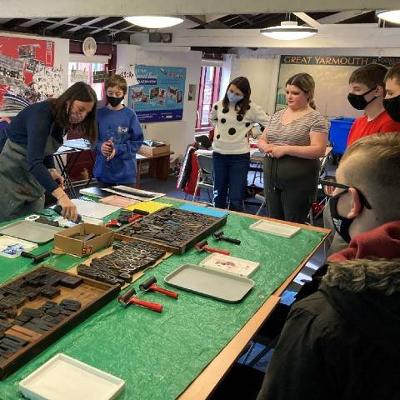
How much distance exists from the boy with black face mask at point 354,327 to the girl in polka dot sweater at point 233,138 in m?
2.83

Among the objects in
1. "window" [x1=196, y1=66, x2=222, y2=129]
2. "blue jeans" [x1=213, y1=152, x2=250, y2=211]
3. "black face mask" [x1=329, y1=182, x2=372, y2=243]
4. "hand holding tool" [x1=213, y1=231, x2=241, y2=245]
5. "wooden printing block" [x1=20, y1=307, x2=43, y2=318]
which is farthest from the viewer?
"window" [x1=196, y1=66, x2=222, y2=129]

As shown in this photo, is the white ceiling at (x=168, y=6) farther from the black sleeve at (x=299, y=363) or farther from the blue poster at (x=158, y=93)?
the blue poster at (x=158, y=93)

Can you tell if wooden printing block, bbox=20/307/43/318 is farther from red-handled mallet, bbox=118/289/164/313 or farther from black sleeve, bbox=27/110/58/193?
black sleeve, bbox=27/110/58/193

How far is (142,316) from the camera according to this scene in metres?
1.49

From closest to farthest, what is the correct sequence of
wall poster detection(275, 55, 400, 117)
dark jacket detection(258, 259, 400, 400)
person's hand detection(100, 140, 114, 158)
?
1. dark jacket detection(258, 259, 400, 400)
2. person's hand detection(100, 140, 114, 158)
3. wall poster detection(275, 55, 400, 117)

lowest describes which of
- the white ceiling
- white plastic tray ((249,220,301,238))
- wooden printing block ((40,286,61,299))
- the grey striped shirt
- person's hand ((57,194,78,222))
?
wooden printing block ((40,286,61,299))

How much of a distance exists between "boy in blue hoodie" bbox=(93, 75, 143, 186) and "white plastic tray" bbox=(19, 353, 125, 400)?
214 centimetres

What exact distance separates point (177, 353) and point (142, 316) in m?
0.23

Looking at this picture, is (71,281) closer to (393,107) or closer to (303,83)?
(393,107)

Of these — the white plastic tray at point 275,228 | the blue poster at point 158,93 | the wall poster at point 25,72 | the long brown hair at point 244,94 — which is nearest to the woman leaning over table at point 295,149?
the white plastic tray at point 275,228

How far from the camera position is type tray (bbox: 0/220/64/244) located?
2017 millimetres

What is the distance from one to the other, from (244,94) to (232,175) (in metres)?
0.70

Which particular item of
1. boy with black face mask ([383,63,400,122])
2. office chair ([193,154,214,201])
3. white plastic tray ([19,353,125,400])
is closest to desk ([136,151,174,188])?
office chair ([193,154,214,201])

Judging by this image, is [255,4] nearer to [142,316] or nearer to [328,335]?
[142,316]
